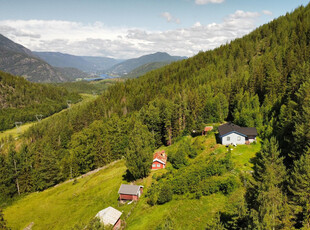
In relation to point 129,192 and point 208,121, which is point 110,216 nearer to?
point 129,192

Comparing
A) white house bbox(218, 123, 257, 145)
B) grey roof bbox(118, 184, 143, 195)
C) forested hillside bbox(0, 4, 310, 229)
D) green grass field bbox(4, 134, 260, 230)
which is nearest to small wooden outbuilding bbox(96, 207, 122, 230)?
green grass field bbox(4, 134, 260, 230)

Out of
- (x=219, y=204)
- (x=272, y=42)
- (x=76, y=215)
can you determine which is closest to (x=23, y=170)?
(x=76, y=215)

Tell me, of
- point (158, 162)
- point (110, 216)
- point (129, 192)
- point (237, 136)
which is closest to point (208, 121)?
point (237, 136)

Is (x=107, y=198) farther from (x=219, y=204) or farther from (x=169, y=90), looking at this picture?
(x=169, y=90)

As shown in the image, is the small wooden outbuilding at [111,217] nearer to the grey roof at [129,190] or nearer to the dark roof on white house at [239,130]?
the grey roof at [129,190]

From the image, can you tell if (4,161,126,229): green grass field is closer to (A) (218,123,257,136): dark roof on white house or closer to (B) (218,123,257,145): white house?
(B) (218,123,257,145): white house

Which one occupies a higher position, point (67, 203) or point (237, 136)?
point (237, 136)
